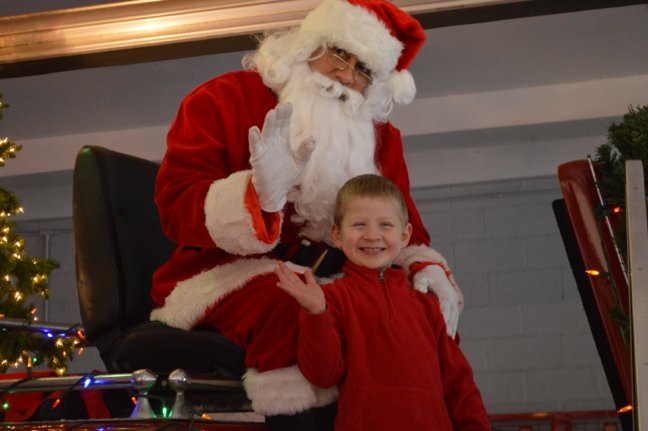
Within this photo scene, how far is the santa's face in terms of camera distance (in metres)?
2.49

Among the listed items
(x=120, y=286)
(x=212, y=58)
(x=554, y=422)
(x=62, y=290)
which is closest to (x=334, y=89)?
(x=120, y=286)

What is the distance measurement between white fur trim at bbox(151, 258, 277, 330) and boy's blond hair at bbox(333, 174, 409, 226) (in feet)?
0.63

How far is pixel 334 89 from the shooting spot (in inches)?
96.3

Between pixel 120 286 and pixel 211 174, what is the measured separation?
353 millimetres

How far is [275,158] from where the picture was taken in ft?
6.21

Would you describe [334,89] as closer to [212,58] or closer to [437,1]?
[437,1]

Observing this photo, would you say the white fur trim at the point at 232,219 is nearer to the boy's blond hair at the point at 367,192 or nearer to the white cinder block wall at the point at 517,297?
the boy's blond hair at the point at 367,192

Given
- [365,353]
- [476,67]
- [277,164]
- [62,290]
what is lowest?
[365,353]

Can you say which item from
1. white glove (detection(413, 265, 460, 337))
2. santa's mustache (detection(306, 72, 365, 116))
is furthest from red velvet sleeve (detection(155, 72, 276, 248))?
white glove (detection(413, 265, 460, 337))

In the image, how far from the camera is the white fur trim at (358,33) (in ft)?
8.14

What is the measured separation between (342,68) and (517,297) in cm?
382

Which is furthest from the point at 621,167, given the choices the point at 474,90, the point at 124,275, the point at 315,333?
the point at 474,90

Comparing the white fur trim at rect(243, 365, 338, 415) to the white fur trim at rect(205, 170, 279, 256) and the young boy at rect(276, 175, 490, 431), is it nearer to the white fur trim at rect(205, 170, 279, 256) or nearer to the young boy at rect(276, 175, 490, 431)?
the young boy at rect(276, 175, 490, 431)

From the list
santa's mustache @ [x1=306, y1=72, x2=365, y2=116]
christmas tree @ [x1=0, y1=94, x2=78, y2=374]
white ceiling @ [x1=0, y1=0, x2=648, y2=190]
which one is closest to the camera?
santa's mustache @ [x1=306, y1=72, x2=365, y2=116]
